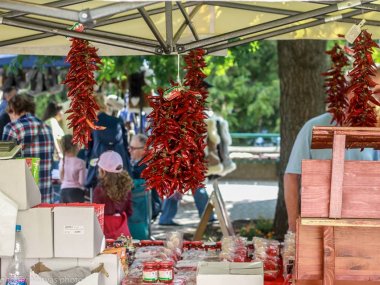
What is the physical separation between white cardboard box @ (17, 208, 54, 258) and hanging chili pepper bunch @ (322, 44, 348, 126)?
2.47 meters

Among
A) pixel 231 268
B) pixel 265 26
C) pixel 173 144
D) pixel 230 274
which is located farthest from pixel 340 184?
pixel 173 144

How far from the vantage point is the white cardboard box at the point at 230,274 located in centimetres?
472

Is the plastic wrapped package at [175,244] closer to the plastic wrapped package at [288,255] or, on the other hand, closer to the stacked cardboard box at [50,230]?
the plastic wrapped package at [288,255]

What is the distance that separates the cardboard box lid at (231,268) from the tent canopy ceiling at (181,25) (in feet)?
4.62

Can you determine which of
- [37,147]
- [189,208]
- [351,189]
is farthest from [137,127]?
[351,189]

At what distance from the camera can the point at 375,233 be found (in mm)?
4262

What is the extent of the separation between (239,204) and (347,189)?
39.2 feet

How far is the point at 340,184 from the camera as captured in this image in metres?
4.02

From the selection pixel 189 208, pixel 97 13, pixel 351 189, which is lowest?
pixel 189 208

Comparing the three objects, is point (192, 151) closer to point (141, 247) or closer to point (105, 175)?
point (141, 247)

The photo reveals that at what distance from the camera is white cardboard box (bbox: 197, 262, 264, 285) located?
4.72m

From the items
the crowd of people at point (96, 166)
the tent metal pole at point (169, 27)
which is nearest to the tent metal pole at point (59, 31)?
the tent metal pole at point (169, 27)

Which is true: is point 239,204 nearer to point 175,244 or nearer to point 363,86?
point 175,244

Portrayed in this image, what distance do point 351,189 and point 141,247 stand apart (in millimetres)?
2350
